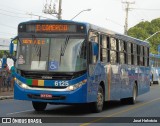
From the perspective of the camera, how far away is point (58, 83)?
50.6 feet

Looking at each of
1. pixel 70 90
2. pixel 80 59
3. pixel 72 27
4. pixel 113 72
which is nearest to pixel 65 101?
pixel 70 90

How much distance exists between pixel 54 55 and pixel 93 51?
138cm

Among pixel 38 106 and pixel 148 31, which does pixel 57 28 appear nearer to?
pixel 38 106

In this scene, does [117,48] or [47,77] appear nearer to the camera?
[47,77]

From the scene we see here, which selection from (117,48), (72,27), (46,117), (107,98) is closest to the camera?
(46,117)

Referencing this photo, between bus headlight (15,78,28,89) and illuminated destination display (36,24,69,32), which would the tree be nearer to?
illuminated destination display (36,24,69,32)

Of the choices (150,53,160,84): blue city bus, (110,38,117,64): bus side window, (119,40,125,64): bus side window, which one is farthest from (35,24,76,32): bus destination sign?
(150,53,160,84): blue city bus

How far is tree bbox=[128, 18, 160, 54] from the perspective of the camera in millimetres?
102938

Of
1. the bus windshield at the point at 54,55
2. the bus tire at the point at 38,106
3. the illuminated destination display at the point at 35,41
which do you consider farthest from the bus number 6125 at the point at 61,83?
the bus tire at the point at 38,106

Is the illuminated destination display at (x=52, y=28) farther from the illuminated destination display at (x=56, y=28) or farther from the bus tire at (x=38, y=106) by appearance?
the bus tire at (x=38, y=106)

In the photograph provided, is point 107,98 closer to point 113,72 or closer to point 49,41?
point 113,72

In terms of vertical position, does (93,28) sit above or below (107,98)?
above

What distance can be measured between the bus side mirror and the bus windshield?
332 millimetres

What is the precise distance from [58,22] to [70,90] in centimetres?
228
